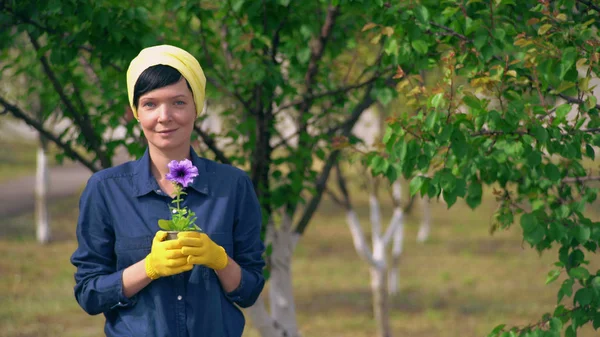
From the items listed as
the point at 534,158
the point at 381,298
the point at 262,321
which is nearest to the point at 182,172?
the point at 534,158

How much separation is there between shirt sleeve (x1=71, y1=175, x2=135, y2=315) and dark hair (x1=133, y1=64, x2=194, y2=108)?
39 cm

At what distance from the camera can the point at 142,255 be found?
3.18 m

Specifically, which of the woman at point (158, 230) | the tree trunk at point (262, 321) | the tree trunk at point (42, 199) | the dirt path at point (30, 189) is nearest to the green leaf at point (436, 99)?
the woman at point (158, 230)

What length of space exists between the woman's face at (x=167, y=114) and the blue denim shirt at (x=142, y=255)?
12 cm

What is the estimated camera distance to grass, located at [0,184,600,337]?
13.1 m

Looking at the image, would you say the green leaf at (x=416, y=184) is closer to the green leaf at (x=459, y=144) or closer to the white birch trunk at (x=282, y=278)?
the green leaf at (x=459, y=144)

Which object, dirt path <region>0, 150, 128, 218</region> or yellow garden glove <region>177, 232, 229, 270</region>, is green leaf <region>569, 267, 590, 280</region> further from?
dirt path <region>0, 150, 128, 218</region>

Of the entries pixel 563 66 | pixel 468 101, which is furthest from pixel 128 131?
Result: pixel 563 66

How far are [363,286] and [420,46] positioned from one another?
11600 millimetres

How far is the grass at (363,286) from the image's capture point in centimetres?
1308

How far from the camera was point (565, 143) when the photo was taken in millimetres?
4367

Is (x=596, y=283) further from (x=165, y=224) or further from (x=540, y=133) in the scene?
(x=165, y=224)

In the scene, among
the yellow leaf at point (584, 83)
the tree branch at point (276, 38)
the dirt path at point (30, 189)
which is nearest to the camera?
the yellow leaf at point (584, 83)

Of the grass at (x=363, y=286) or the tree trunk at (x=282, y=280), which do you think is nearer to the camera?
the tree trunk at (x=282, y=280)
